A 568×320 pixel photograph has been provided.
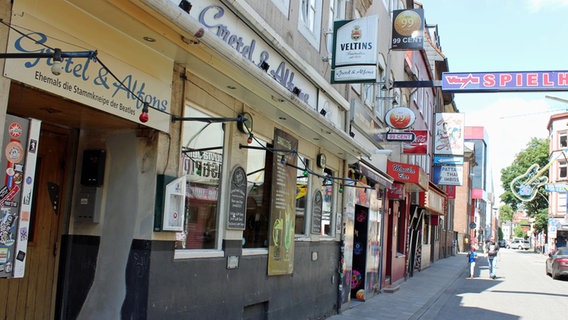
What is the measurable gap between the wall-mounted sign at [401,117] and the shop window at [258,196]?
7455mm

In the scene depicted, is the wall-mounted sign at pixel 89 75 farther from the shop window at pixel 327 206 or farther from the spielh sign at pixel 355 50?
the shop window at pixel 327 206

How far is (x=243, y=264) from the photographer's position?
742 centimetres

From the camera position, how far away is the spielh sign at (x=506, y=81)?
40.1 ft

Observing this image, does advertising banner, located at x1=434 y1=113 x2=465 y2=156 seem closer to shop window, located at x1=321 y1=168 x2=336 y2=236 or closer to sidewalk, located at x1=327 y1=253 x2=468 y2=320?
sidewalk, located at x1=327 y1=253 x2=468 y2=320

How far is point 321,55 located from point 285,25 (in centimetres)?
201

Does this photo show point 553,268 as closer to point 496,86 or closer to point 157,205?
point 496,86

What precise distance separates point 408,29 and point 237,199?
8350mm

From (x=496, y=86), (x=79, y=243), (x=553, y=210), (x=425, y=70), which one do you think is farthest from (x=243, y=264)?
(x=553, y=210)

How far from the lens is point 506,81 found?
12625mm

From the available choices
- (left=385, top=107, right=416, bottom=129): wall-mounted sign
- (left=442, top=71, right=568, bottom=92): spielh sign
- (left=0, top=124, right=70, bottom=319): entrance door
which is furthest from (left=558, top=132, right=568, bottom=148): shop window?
(left=0, top=124, right=70, bottom=319): entrance door

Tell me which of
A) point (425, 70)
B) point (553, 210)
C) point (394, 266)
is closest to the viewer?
point (394, 266)

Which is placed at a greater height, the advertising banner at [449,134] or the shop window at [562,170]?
the shop window at [562,170]

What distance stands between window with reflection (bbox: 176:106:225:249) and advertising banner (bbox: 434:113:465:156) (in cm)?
2206

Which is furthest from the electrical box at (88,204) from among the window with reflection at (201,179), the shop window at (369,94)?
the shop window at (369,94)
